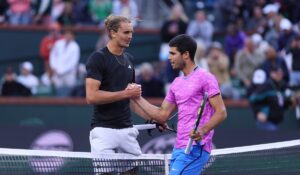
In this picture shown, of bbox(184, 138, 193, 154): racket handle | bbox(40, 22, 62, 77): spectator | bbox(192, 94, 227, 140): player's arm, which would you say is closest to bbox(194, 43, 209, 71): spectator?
bbox(40, 22, 62, 77): spectator

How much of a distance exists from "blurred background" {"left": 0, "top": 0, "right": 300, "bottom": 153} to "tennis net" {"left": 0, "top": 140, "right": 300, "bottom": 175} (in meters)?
4.24

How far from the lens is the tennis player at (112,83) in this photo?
930 cm

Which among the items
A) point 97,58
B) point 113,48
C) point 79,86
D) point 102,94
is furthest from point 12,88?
point 102,94

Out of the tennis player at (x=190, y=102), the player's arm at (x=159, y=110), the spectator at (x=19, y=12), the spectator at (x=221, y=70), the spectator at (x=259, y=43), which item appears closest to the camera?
the tennis player at (x=190, y=102)

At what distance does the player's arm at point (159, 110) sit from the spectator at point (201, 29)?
10.4m

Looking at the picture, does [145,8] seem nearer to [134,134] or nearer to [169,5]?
[169,5]

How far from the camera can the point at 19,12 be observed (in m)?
21.9

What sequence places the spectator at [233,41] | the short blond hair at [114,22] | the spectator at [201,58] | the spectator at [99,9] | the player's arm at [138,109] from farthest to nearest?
the spectator at [99,9] < the spectator at [233,41] < the spectator at [201,58] < the player's arm at [138,109] < the short blond hair at [114,22]

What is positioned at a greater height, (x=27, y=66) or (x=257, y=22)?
(x=257, y=22)

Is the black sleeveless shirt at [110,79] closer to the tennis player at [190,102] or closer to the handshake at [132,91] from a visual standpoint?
the handshake at [132,91]

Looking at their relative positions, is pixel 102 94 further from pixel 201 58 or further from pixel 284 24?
pixel 284 24

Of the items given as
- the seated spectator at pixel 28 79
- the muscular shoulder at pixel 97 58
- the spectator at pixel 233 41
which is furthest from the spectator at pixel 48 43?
the muscular shoulder at pixel 97 58

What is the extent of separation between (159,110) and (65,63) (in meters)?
10.3

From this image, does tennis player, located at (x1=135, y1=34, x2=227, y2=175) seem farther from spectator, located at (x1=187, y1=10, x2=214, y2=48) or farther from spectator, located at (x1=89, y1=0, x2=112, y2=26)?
spectator, located at (x1=89, y1=0, x2=112, y2=26)
